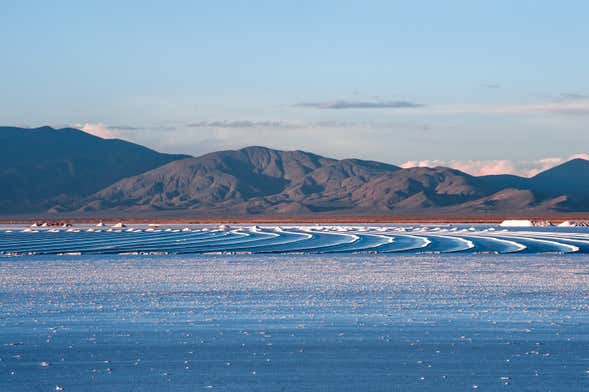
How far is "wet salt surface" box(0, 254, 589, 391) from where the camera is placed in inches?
564

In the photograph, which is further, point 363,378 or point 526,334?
point 526,334

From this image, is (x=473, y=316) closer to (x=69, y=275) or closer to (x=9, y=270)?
(x=69, y=275)

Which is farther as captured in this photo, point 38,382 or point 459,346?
point 459,346

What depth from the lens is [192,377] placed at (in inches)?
567

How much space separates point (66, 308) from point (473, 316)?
7.73 meters

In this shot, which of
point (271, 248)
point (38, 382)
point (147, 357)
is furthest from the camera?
point (271, 248)

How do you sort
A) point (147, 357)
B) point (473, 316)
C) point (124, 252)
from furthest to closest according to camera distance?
point (124, 252) < point (473, 316) < point (147, 357)

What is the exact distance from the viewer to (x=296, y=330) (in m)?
19.0

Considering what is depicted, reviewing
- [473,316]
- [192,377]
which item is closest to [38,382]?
[192,377]

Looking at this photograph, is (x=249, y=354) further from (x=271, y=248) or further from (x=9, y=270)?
(x=271, y=248)

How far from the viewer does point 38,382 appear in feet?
46.2

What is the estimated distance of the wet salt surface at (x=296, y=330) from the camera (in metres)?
14.3

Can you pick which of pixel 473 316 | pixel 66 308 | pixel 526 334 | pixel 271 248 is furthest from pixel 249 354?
pixel 271 248

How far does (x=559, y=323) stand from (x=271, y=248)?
3286 centimetres
